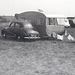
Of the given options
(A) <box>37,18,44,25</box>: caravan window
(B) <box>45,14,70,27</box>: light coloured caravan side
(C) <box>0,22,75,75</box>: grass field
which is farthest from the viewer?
(B) <box>45,14,70,27</box>: light coloured caravan side

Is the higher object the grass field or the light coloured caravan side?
the light coloured caravan side

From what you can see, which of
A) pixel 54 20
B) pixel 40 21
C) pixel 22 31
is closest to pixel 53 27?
pixel 54 20

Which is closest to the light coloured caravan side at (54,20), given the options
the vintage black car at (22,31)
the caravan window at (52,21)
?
the caravan window at (52,21)

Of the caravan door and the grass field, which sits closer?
the grass field

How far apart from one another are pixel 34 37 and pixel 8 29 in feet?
7.77

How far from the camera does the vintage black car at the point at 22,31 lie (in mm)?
19422

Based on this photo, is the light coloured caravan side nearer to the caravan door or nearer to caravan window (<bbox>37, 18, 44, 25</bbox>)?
the caravan door

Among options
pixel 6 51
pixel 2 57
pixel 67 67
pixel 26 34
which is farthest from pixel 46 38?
pixel 67 67

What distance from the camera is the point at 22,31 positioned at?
1967 centimetres

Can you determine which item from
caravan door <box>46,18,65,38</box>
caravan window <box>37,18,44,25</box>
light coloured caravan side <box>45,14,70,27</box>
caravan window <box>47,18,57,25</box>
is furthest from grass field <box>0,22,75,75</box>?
caravan window <box>47,18,57,25</box>

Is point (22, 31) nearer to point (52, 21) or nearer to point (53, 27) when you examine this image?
point (53, 27)

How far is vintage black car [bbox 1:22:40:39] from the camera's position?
19422 mm

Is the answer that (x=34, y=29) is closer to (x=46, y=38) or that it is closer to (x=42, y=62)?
(x=46, y=38)

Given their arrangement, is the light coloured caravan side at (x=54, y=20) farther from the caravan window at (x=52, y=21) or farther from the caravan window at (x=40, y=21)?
the caravan window at (x=40, y=21)
